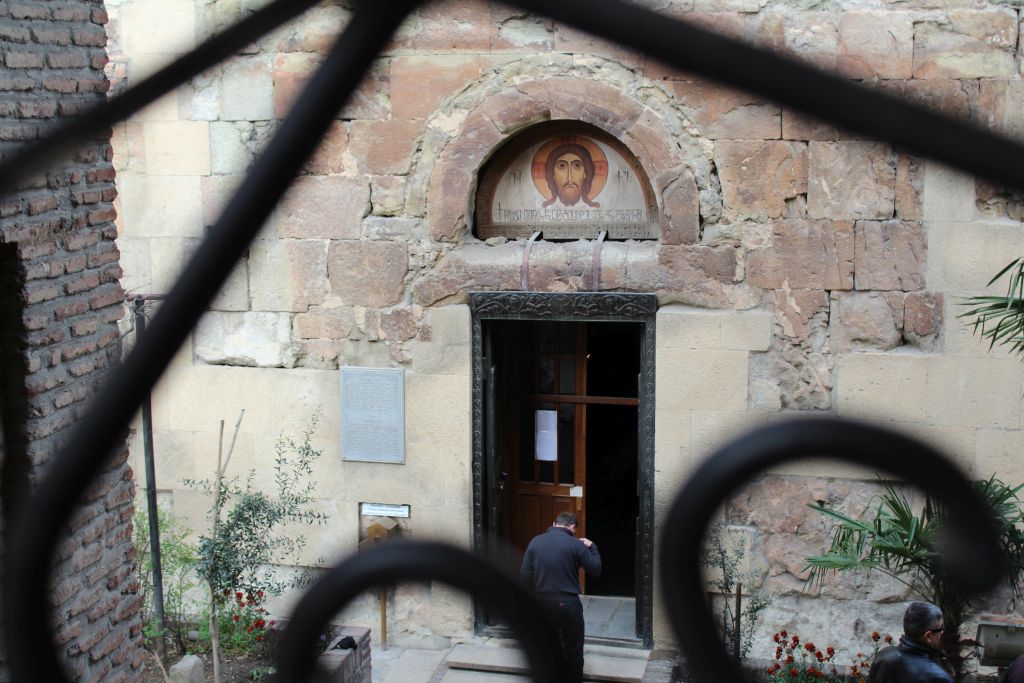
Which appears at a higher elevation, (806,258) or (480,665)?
(806,258)

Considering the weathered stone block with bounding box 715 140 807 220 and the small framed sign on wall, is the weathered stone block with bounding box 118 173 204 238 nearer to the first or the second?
the small framed sign on wall

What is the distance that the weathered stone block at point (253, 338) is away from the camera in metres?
7.91

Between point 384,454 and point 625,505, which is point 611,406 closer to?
point 625,505

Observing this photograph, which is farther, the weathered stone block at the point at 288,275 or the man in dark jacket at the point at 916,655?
the weathered stone block at the point at 288,275

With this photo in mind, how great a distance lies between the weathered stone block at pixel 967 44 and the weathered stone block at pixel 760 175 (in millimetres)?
903

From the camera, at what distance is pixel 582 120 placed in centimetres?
738

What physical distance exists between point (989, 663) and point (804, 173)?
10.0 feet

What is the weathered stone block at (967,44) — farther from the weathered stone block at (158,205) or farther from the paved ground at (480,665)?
the weathered stone block at (158,205)

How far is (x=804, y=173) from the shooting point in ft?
23.5

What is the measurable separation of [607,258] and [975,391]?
2434 mm

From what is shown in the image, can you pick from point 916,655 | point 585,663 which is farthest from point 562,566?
point 916,655

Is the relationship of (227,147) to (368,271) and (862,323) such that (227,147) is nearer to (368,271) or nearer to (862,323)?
(368,271)

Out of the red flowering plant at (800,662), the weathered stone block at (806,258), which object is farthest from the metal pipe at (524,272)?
the red flowering plant at (800,662)

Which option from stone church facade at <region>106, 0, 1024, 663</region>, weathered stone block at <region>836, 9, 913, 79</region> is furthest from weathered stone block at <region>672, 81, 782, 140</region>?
weathered stone block at <region>836, 9, 913, 79</region>
